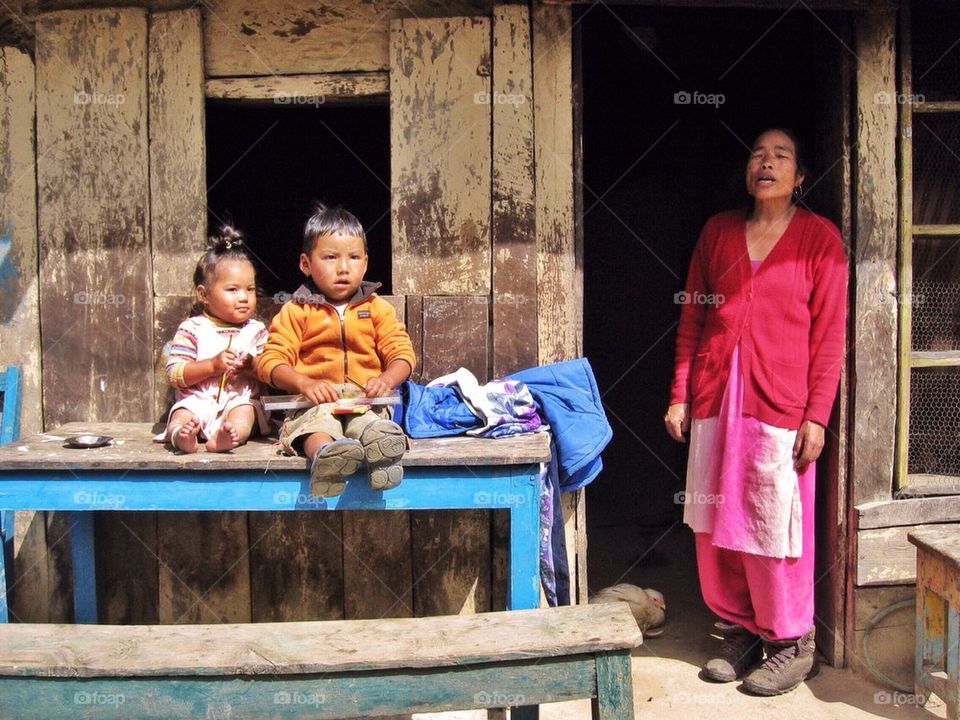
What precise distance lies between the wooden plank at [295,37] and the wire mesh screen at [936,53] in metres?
1.71

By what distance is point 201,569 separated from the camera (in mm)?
3631

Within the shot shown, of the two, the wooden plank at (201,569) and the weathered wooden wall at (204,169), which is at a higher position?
the weathered wooden wall at (204,169)

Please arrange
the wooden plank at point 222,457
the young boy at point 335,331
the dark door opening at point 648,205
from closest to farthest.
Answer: the wooden plank at point 222,457
the young boy at point 335,331
the dark door opening at point 648,205

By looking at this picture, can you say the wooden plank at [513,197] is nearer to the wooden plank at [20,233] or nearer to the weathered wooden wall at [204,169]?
the weathered wooden wall at [204,169]

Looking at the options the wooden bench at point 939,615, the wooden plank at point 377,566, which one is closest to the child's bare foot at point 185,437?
the wooden plank at point 377,566

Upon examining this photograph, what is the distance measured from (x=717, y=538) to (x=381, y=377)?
141 centimetres

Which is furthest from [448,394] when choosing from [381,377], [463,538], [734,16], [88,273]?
[734,16]

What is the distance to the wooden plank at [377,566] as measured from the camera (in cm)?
360

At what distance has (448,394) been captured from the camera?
3287mm

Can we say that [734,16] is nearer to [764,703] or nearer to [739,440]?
[739,440]

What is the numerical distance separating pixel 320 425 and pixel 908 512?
231 centimetres

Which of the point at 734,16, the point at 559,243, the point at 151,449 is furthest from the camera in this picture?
the point at 734,16

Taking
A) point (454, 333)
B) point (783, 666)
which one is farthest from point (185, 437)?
point (783, 666)

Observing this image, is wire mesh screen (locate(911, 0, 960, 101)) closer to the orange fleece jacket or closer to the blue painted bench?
Result: the orange fleece jacket
